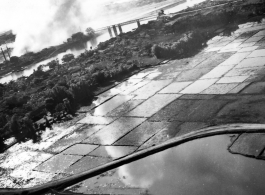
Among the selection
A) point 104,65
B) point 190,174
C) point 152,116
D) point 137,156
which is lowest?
point 190,174

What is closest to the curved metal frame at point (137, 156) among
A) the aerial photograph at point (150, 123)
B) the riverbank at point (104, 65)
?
the aerial photograph at point (150, 123)

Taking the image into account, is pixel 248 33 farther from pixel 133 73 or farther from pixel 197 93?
pixel 197 93

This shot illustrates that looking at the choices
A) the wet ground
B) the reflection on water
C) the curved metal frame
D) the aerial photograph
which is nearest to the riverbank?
the aerial photograph

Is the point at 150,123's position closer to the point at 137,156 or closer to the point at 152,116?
the point at 152,116

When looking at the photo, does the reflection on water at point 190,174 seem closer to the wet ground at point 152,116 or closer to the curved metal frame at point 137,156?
the curved metal frame at point 137,156

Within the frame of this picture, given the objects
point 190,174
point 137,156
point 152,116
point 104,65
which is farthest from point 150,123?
point 104,65
